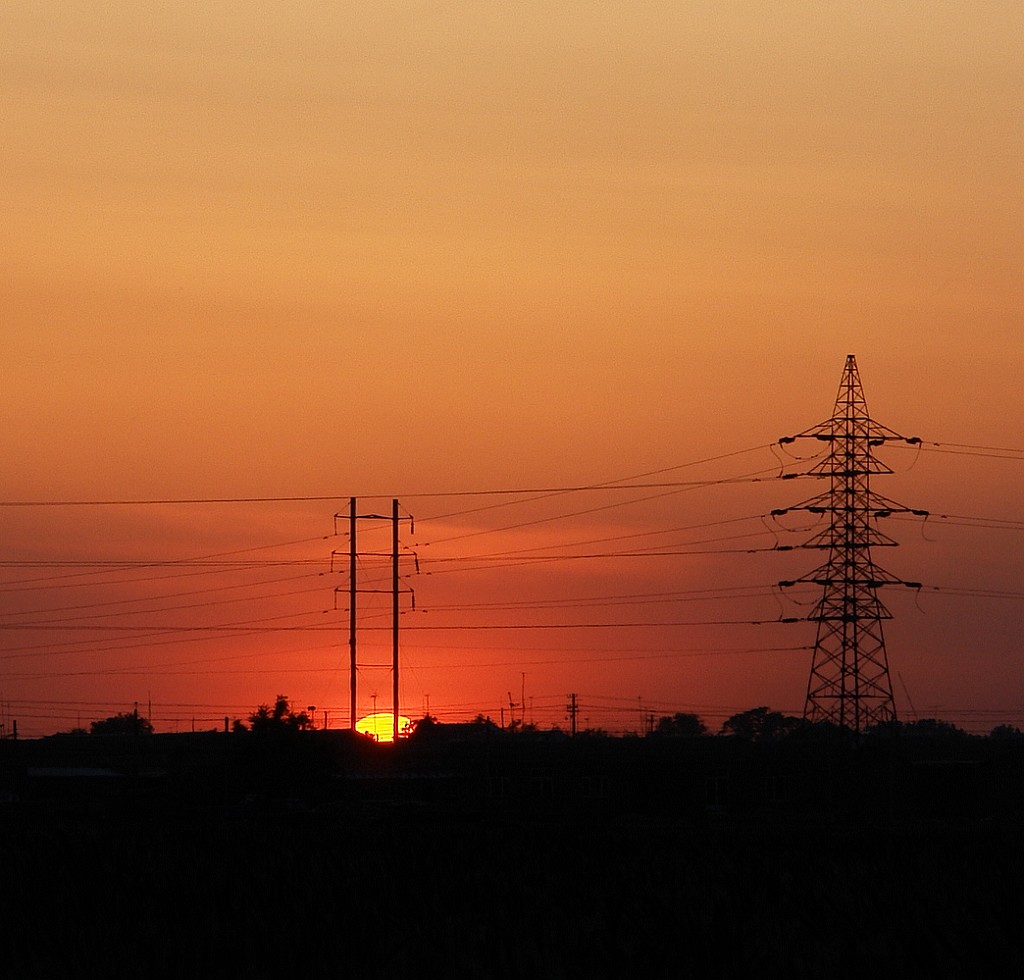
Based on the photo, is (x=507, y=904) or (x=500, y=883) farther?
(x=500, y=883)

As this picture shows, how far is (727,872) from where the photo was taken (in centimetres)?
4288

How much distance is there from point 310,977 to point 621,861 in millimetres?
23420

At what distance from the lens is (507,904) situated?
3538cm

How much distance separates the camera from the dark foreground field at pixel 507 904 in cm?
2473

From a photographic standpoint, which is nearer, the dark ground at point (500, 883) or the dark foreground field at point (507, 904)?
the dark foreground field at point (507, 904)

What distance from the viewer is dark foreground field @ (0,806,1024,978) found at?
2473 centimetres

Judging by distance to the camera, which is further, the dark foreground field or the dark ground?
the dark ground

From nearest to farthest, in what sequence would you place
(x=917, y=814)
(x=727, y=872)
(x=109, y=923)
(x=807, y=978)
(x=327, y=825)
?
(x=807, y=978) → (x=109, y=923) → (x=727, y=872) → (x=327, y=825) → (x=917, y=814)

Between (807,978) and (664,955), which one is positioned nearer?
(807,978)

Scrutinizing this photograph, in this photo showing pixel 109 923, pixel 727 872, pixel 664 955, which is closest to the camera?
pixel 664 955

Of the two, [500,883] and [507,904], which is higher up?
[500,883]

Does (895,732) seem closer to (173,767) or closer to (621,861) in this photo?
(621,861)

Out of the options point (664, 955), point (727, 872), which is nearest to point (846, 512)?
point (727, 872)

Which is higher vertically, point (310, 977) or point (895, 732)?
point (895, 732)
